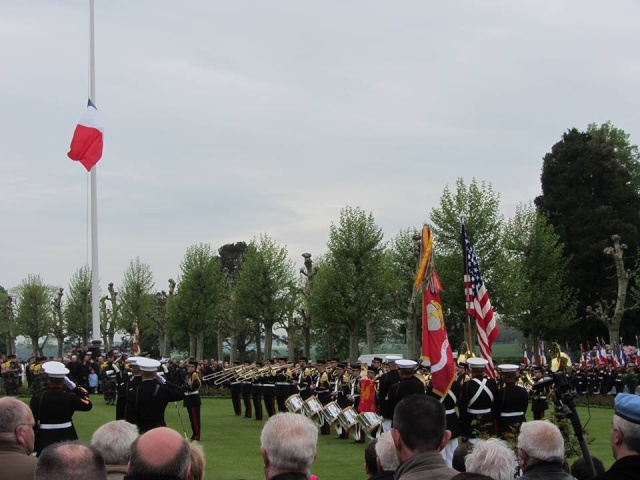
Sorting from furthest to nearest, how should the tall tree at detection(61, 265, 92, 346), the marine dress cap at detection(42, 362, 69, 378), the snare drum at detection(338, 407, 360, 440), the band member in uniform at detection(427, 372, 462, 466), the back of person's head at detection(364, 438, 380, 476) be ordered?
the tall tree at detection(61, 265, 92, 346)
the snare drum at detection(338, 407, 360, 440)
the band member in uniform at detection(427, 372, 462, 466)
the marine dress cap at detection(42, 362, 69, 378)
the back of person's head at detection(364, 438, 380, 476)

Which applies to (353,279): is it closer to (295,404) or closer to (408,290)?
(408,290)

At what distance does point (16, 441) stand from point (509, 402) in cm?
966

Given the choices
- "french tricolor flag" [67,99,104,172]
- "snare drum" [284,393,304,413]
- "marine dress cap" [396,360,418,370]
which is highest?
"french tricolor flag" [67,99,104,172]

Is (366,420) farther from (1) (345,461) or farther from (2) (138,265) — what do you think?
(2) (138,265)

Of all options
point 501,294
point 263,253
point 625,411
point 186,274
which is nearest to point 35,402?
point 625,411

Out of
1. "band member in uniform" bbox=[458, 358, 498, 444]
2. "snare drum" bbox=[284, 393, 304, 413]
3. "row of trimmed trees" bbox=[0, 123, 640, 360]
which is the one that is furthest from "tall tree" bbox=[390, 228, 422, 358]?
"band member in uniform" bbox=[458, 358, 498, 444]

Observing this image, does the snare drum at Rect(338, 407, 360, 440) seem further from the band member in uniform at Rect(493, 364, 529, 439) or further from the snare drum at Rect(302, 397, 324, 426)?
the band member in uniform at Rect(493, 364, 529, 439)

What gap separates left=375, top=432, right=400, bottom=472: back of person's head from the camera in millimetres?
5789

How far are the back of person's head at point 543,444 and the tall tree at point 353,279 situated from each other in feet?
144

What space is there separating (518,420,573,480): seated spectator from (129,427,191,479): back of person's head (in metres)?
2.47

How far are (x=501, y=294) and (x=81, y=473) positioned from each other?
150 feet

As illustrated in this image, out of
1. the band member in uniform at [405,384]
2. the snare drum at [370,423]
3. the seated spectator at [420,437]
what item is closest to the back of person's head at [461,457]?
the seated spectator at [420,437]

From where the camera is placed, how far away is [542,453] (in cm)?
546

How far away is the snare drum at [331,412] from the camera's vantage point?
2206 centimetres
